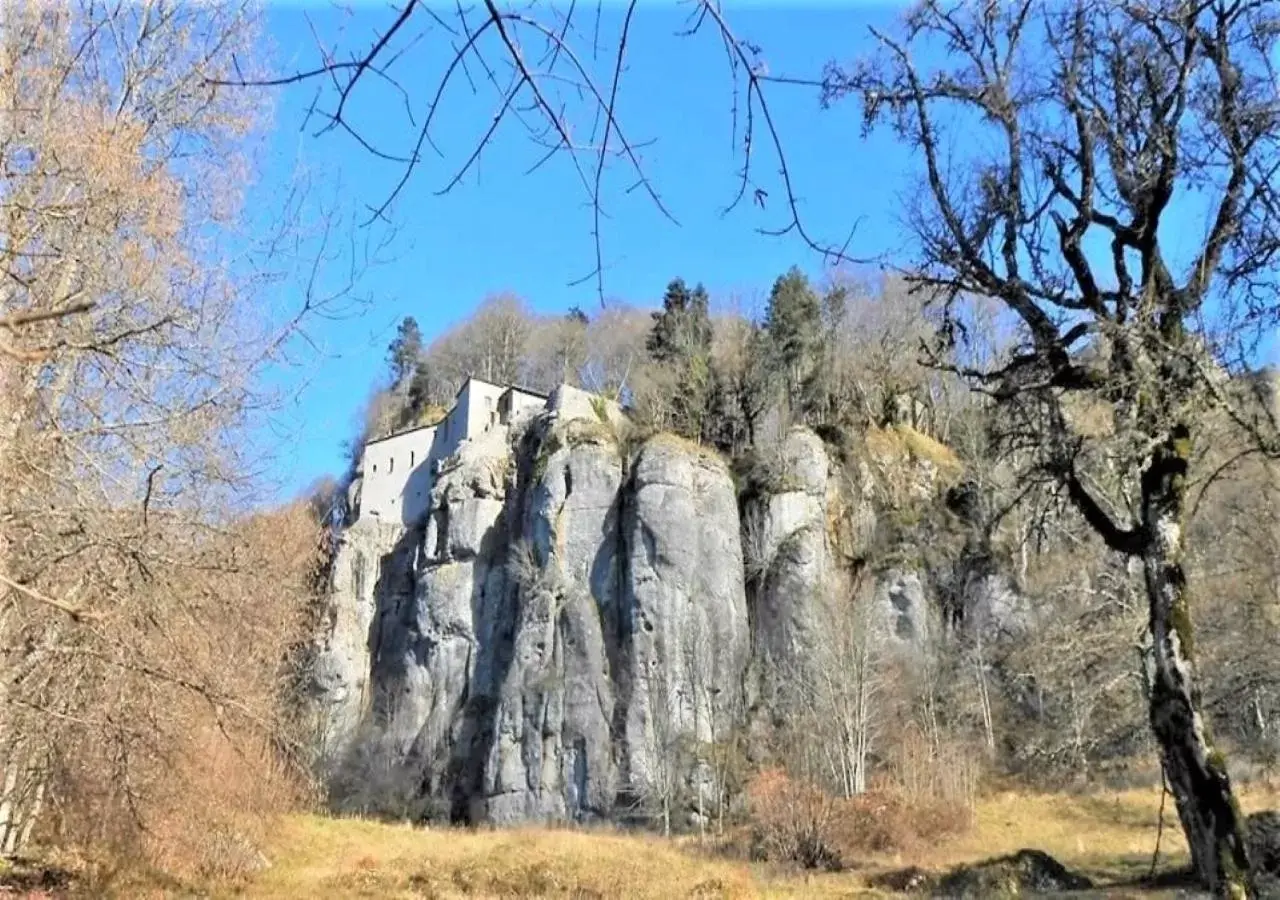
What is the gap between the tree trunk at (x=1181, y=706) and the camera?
7.74 meters

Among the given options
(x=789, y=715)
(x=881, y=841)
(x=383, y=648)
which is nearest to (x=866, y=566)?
(x=789, y=715)

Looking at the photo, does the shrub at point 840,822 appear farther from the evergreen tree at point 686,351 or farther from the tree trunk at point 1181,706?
the evergreen tree at point 686,351

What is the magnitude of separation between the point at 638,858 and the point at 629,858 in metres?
0.31

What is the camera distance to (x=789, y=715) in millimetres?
36000

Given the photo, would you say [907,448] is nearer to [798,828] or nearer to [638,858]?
[798,828]

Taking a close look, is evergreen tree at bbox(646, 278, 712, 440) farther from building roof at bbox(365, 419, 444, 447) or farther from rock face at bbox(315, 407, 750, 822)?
building roof at bbox(365, 419, 444, 447)

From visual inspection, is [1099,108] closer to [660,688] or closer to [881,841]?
[881,841]

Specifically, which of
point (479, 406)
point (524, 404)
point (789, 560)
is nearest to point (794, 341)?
point (789, 560)

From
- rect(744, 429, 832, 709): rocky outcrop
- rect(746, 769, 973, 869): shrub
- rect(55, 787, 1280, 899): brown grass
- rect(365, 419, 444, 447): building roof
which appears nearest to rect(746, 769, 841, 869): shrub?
rect(746, 769, 973, 869): shrub

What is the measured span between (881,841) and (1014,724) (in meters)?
14.0

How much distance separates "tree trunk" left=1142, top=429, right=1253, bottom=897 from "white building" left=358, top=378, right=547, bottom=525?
4448cm

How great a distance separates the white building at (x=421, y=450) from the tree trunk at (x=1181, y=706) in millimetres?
44480

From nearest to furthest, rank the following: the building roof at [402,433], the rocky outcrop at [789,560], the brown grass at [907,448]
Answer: the rocky outcrop at [789,560], the brown grass at [907,448], the building roof at [402,433]

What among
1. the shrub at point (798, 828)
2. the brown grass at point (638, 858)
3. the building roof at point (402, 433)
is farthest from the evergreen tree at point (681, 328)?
the shrub at point (798, 828)
